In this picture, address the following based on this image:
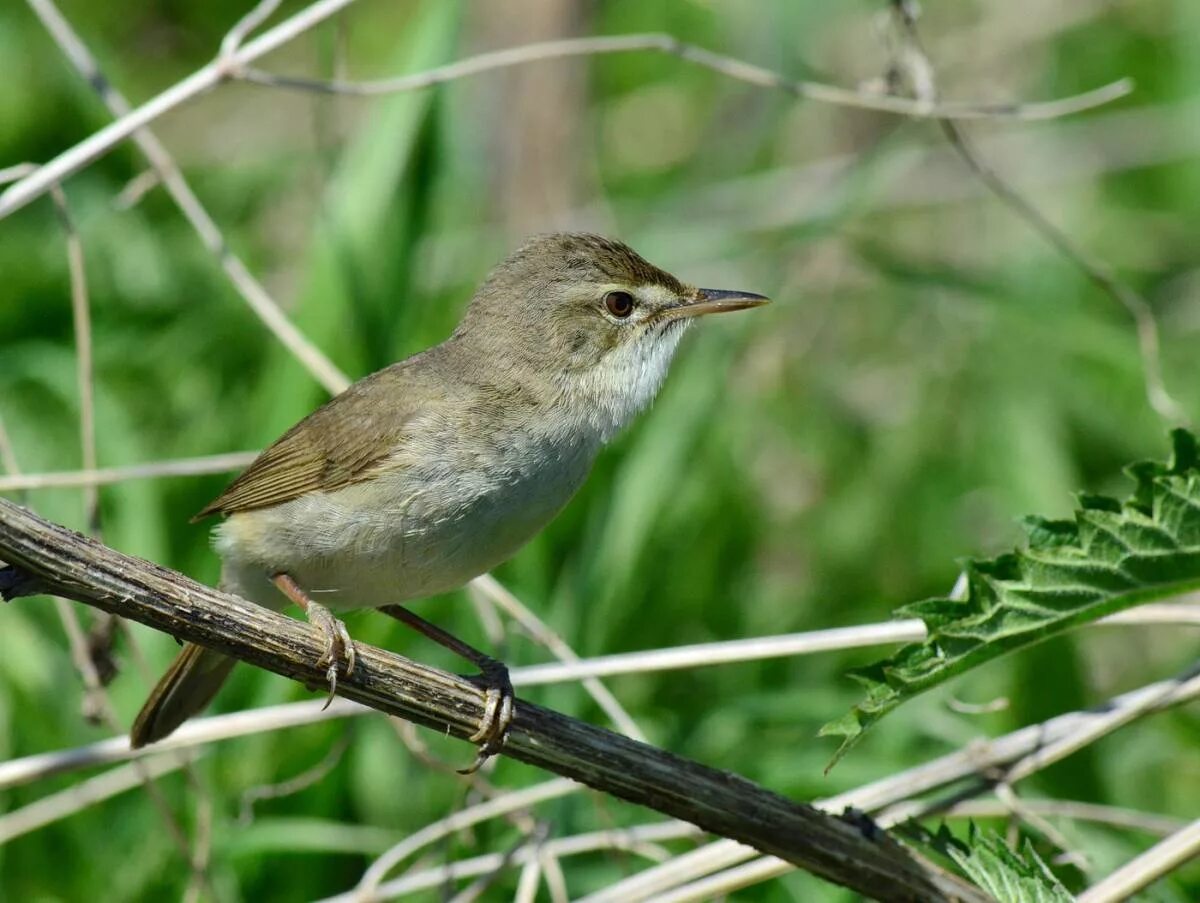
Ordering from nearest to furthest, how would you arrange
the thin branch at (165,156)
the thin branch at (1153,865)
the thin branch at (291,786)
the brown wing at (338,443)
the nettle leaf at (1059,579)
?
the nettle leaf at (1059,579) < the thin branch at (1153,865) < the brown wing at (338,443) < the thin branch at (165,156) < the thin branch at (291,786)

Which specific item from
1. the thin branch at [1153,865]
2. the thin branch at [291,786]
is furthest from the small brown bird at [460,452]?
the thin branch at [1153,865]

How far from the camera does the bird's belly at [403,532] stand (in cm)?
279

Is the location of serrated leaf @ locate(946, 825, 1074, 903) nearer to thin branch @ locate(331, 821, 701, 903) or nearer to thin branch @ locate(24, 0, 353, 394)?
thin branch @ locate(331, 821, 701, 903)

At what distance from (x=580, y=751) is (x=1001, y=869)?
0.65 meters

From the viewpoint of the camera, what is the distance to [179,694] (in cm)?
302

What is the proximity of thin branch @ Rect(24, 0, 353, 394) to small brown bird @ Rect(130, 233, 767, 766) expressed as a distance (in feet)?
1.07

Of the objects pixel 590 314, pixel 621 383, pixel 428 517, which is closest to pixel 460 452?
pixel 428 517

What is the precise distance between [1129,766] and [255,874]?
6.91 feet

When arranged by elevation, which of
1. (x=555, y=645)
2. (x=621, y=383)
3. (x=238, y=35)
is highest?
(x=238, y=35)

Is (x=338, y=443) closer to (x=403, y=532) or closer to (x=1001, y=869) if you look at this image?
(x=403, y=532)

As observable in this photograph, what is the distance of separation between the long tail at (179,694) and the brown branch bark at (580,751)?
26.6 inches

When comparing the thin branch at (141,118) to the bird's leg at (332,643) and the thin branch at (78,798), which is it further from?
the thin branch at (78,798)

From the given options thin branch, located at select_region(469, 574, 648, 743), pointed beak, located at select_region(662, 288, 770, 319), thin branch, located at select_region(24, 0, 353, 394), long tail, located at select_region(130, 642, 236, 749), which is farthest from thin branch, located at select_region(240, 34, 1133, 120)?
long tail, located at select_region(130, 642, 236, 749)

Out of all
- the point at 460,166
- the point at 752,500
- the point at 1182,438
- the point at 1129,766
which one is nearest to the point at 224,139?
→ the point at 460,166
